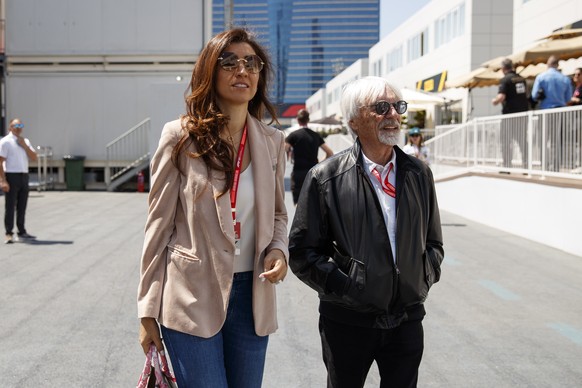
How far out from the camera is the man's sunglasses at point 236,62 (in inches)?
112

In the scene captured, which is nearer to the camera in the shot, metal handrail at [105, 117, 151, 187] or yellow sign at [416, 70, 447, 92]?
metal handrail at [105, 117, 151, 187]

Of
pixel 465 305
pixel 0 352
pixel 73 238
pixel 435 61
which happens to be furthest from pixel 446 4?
pixel 0 352

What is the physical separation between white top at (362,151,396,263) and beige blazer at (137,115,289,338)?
49 cm

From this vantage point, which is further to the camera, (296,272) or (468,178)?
(468,178)

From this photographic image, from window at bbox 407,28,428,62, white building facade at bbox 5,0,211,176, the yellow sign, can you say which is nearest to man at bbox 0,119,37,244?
white building facade at bbox 5,0,211,176

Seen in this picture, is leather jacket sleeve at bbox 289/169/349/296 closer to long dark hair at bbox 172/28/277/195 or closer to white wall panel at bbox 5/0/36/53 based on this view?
long dark hair at bbox 172/28/277/195

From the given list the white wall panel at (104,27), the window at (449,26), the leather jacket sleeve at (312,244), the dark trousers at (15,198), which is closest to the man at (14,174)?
the dark trousers at (15,198)

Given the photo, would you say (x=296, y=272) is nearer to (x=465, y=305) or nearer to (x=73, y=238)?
(x=465, y=305)

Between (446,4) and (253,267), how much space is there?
36.3 m

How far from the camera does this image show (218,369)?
106 inches

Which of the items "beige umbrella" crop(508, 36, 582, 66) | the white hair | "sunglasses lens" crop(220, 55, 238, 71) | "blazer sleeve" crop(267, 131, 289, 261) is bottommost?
"blazer sleeve" crop(267, 131, 289, 261)

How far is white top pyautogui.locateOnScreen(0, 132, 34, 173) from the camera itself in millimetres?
11172

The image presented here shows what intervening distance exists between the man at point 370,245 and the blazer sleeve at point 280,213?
0.12 metres

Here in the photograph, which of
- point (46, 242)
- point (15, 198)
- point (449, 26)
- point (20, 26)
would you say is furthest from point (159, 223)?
point (449, 26)
